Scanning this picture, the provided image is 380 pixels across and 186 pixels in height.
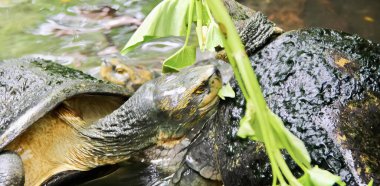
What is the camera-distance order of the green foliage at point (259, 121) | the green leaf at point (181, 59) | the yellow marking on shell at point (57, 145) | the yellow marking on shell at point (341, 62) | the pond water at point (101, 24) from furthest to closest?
the pond water at point (101, 24), the yellow marking on shell at point (57, 145), the yellow marking on shell at point (341, 62), the green leaf at point (181, 59), the green foliage at point (259, 121)

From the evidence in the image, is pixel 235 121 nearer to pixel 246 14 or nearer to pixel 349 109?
pixel 349 109

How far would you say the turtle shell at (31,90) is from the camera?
93.4 inches

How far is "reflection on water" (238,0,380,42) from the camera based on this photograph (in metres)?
4.25

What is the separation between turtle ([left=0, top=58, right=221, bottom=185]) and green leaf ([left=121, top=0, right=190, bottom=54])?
4.56 ft

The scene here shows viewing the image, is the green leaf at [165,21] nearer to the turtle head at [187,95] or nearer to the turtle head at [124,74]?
the turtle head at [187,95]

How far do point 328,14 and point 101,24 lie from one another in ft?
6.53

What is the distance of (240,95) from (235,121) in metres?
0.10

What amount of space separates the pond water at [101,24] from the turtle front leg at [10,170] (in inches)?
62.0

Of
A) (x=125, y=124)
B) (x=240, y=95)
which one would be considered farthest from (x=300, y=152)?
(x=125, y=124)

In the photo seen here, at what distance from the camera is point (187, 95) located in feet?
7.35

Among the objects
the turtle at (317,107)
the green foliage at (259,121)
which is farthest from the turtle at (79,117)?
the green foliage at (259,121)

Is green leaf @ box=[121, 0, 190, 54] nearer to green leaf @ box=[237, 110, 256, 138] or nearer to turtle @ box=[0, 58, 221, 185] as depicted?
green leaf @ box=[237, 110, 256, 138]

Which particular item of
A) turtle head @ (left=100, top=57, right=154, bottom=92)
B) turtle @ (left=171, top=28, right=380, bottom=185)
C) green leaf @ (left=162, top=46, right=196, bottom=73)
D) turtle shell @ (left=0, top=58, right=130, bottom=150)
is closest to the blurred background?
turtle head @ (left=100, top=57, right=154, bottom=92)

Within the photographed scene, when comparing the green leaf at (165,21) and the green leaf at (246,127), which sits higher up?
the green leaf at (165,21)
